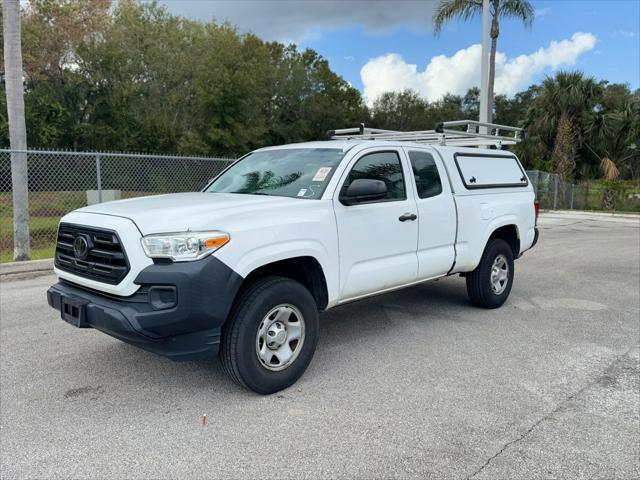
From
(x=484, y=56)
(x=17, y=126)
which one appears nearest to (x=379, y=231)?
(x=17, y=126)

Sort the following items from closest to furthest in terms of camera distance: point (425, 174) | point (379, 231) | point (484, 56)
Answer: point (379, 231)
point (425, 174)
point (484, 56)

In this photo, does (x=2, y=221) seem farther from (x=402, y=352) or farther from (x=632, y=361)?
(x=632, y=361)

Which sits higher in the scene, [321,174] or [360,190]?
[321,174]

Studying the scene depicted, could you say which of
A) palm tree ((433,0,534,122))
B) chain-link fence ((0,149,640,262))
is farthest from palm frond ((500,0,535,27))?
chain-link fence ((0,149,640,262))

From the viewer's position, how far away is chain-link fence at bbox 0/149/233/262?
11.2 meters

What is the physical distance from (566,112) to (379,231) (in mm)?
24880

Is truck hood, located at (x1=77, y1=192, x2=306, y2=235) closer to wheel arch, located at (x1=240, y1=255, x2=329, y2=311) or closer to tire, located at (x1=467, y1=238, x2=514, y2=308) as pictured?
wheel arch, located at (x1=240, y1=255, x2=329, y2=311)

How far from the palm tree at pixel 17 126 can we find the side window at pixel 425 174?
749cm

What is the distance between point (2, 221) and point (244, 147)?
29.7 metres

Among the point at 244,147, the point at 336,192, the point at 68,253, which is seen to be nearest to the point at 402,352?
the point at 336,192

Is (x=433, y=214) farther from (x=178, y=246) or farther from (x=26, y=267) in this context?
(x=26, y=267)

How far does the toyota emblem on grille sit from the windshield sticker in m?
1.84

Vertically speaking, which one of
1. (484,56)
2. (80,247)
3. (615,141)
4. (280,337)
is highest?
(484,56)

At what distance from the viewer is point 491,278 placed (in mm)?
6188
